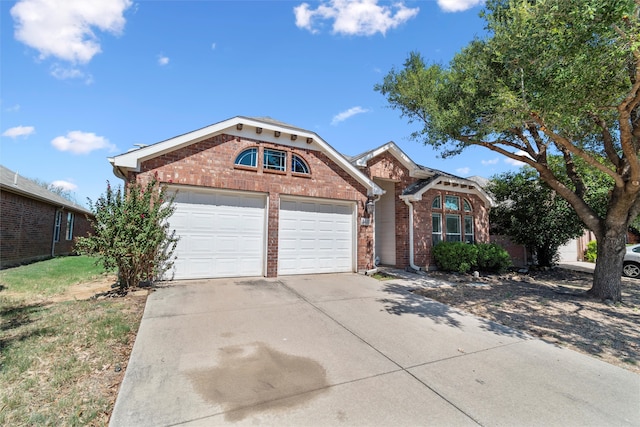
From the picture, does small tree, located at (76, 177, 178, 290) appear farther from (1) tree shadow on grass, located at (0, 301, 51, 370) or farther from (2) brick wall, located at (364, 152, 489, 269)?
(2) brick wall, located at (364, 152, 489, 269)

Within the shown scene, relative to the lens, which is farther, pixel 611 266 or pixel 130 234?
pixel 611 266

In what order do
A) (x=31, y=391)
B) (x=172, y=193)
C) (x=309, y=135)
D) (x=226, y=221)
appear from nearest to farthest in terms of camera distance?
1. (x=31, y=391)
2. (x=172, y=193)
3. (x=226, y=221)
4. (x=309, y=135)

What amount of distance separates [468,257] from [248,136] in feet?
28.9

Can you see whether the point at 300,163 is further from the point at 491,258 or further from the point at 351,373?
the point at 491,258

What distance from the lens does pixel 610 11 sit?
5.07 m

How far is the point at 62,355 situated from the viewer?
3.95m

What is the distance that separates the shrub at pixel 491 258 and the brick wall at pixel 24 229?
1751cm

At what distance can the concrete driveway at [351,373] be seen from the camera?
2.96m

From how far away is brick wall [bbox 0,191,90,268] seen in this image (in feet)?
39.1

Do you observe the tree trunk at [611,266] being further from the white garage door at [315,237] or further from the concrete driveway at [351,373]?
the white garage door at [315,237]

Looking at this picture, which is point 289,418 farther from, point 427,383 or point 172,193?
point 172,193

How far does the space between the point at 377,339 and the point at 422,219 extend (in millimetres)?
8221

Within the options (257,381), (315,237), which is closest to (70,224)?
(315,237)

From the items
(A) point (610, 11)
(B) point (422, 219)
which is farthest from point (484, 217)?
(A) point (610, 11)
